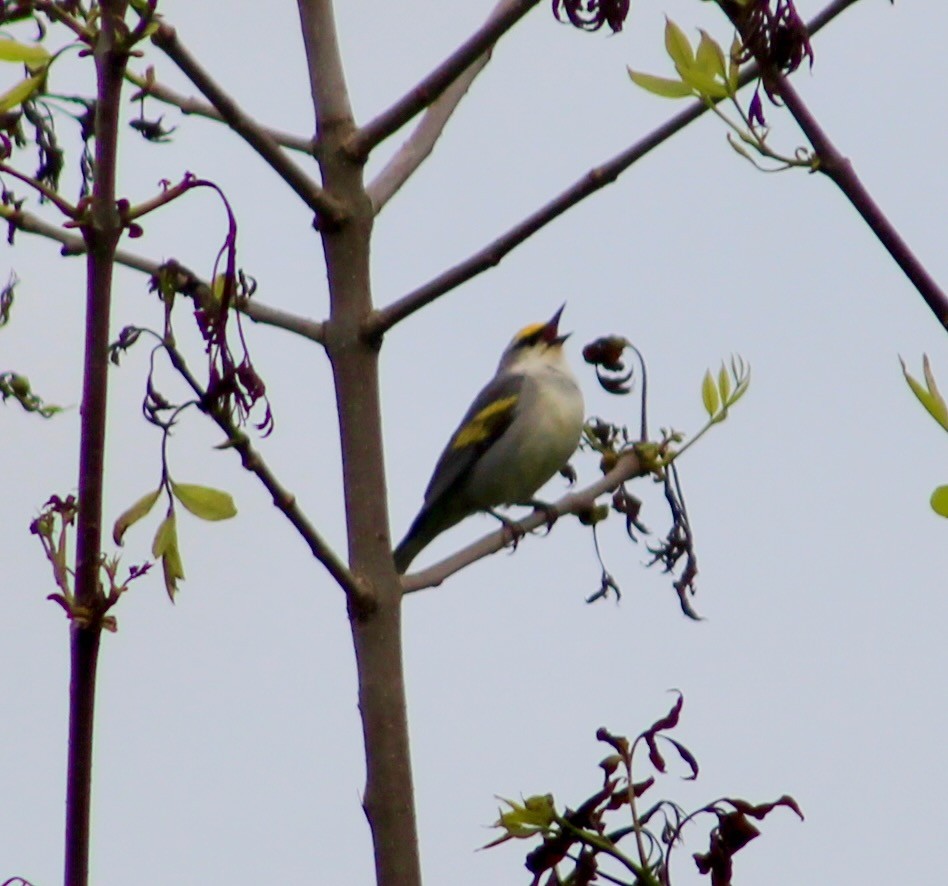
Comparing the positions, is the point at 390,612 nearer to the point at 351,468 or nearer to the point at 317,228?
the point at 351,468

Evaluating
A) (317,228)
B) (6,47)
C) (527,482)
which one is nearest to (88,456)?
(6,47)

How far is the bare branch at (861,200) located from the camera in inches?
55.6

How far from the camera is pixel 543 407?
7.59 m

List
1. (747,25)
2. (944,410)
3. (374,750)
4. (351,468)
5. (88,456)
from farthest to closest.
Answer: (351,468) → (374,750) → (747,25) → (944,410) → (88,456)

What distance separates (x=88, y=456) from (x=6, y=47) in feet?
2.16

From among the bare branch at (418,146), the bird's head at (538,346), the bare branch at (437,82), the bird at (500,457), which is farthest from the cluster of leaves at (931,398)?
the bird's head at (538,346)

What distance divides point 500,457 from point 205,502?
17.6 feet

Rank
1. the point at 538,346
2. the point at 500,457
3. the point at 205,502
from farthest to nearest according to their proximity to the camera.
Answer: the point at 538,346 < the point at 500,457 < the point at 205,502

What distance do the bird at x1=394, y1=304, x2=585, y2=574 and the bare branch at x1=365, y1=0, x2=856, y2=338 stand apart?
441cm

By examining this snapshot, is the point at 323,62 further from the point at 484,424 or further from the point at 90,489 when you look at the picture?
the point at 484,424

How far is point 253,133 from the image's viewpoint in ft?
8.91

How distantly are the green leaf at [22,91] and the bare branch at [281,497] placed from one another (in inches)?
12.7

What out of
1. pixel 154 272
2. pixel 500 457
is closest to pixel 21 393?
pixel 154 272

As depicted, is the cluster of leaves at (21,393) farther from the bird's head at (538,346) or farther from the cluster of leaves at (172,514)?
the bird's head at (538,346)
